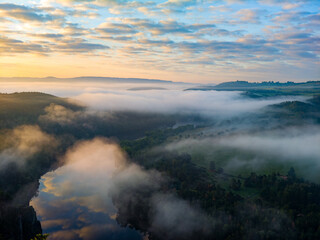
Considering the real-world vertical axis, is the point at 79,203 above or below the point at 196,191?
below

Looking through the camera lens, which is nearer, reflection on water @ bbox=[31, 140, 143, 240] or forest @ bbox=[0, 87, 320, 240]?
forest @ bbox=[0, 87, 320, 240]

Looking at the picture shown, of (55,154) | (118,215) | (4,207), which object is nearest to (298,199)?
(118,215)

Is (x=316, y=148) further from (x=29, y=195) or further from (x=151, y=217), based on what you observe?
(x=29, y=195)

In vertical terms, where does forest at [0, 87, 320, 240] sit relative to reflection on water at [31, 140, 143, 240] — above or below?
above

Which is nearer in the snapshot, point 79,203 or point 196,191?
point 196,191

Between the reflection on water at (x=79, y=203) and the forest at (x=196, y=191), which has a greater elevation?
the forest at (x=196, y=191)

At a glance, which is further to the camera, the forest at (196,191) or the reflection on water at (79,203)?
the reflection on water at (79,203)

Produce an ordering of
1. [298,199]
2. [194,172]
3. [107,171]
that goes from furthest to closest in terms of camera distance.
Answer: [107,171] → [194,172] → [298,199]

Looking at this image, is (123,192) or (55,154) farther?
(55,154)
